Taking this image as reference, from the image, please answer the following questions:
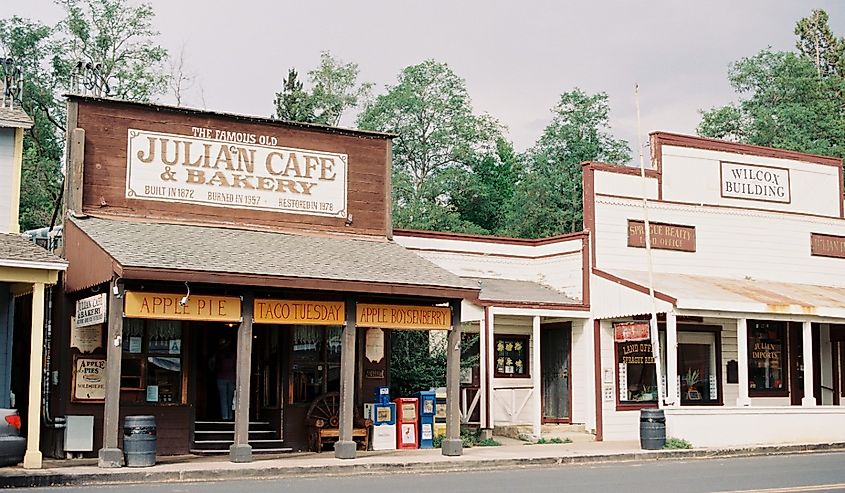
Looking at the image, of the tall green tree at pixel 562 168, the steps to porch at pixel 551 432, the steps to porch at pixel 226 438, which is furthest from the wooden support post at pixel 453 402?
the tall green tree at pixel 562 168

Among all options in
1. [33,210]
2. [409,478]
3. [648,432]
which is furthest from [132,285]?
[33,210]

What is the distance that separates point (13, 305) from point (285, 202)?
17.2 ft

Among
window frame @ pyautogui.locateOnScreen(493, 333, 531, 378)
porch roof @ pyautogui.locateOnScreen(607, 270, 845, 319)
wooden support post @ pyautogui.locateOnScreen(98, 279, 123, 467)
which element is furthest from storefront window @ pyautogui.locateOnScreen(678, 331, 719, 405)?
wooden support post @ pyautogui.locateOnScreen(98, 279, 123, 467)

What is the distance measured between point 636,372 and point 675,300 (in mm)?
3470

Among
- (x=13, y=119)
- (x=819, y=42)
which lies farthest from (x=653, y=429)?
(x=819, y=42)

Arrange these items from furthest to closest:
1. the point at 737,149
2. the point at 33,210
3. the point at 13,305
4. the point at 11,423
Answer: the point at 33,210, the point at 737,149, the point at 13,305, the point at 11,423

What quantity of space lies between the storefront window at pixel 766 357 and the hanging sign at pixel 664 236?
290 centimetres

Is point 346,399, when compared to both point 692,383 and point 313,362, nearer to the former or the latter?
point 313,362

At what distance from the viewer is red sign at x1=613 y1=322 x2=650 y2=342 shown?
24139 mm

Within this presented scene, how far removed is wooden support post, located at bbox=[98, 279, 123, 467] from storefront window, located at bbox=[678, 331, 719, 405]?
14389mm

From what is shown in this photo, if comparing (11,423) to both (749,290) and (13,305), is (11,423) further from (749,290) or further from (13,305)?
(749,290)

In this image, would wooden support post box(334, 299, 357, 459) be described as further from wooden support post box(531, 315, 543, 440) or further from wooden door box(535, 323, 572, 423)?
wooden door box(535, 323, 572, 423)

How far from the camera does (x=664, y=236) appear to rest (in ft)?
88.6

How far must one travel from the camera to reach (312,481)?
16750mm
